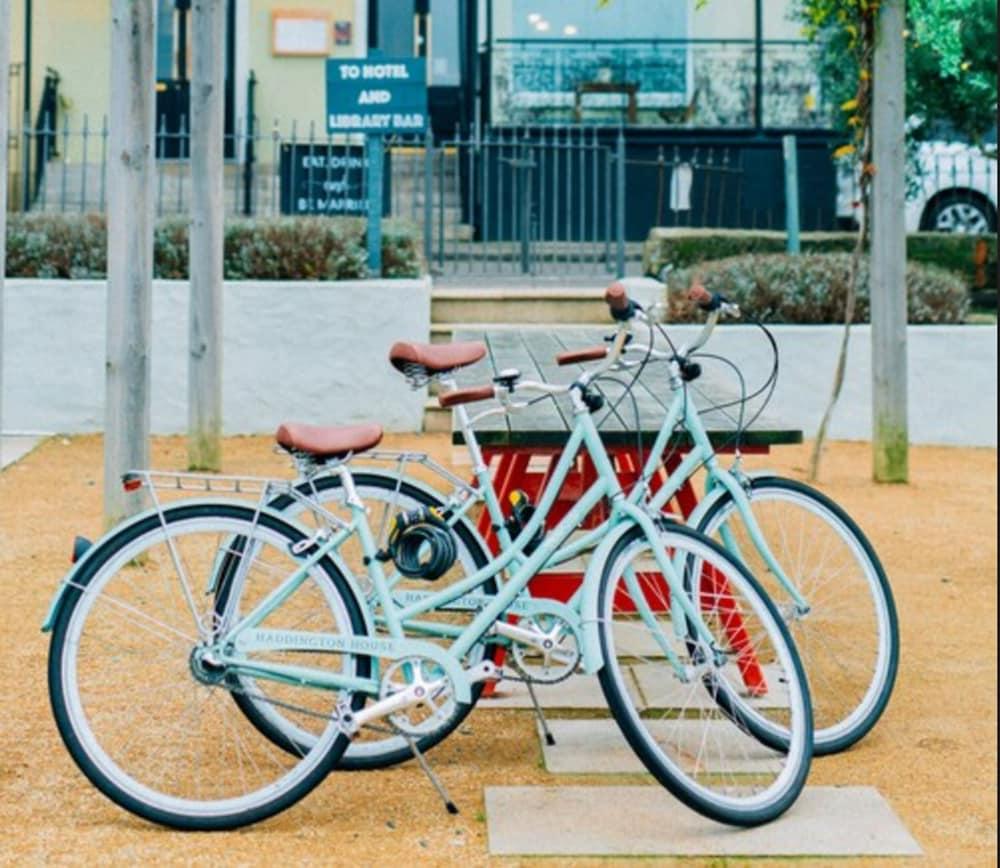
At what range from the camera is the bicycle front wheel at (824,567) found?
4578 millimetres

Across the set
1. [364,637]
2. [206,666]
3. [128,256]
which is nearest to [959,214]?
[128,256]

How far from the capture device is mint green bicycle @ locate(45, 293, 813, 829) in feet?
12.7

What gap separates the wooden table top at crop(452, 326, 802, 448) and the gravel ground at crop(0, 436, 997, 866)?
0.79 meters

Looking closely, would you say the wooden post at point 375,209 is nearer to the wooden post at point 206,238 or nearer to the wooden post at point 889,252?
the wooden post at point 206,238

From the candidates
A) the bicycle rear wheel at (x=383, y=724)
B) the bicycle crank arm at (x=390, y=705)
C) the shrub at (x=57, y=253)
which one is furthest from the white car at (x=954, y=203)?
the bicycle crank arm at (x=390, y=705)

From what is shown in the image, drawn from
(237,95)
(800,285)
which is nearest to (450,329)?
(800,285)

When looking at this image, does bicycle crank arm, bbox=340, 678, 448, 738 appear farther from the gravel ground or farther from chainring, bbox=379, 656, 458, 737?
the gravel ground

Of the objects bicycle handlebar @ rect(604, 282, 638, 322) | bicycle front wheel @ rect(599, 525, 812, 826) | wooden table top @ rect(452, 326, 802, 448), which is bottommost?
bicycle front wheel @ rect(599, 525, 812, 826)

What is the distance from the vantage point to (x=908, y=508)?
8.74 meters

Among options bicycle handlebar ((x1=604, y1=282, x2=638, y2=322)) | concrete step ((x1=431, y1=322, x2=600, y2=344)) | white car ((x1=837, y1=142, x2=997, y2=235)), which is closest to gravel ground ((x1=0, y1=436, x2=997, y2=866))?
bicycle handlebar ((x1=604, y1=282, x2=638, y2=322))

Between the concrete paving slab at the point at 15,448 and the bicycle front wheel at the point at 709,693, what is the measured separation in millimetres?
5779

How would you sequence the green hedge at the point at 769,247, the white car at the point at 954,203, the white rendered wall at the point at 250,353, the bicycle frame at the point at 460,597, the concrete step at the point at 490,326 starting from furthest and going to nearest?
the white car at the point at 954,203, the green hedge at the point at 769,247, the concrete step at the point at 490,326, the white rendered wall at the point at 250,353, the bicycle frame at the point at 460,597

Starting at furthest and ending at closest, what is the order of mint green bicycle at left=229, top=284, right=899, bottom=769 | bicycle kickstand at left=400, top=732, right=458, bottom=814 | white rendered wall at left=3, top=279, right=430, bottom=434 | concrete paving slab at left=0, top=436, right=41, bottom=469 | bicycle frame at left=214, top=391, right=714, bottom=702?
white rendered wall at left=3, top=279, right=430, bottom=434, concrete paving slab at left=0, top=436, right=41, bottom=469, mint green bicycle at left=229, top=284, right=899, bottom=769, bicycle kickstand at left=400, top=732, right=458, bottom=814, bicycle frame at left=214, top=391, right=714, bottom=702

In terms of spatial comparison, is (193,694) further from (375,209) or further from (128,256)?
(375,209)
